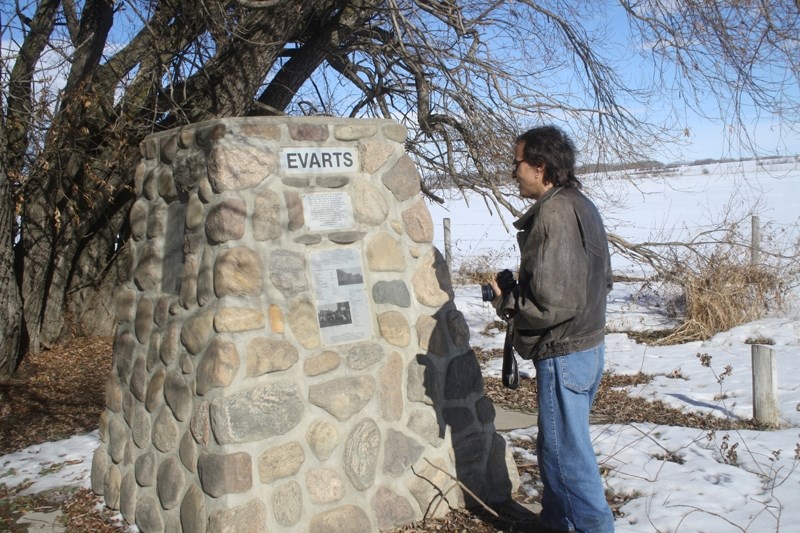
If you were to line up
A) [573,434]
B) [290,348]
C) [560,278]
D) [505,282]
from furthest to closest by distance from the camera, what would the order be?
[290,348] → [505,282] → [573,434] → [560,278]

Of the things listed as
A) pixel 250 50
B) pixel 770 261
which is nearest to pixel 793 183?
pixel 770 261

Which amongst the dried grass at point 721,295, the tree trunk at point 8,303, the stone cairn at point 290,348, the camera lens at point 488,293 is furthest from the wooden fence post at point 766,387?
the tree trunk at point 8,303

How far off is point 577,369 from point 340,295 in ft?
4.32

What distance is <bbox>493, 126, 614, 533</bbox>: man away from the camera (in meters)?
3.13

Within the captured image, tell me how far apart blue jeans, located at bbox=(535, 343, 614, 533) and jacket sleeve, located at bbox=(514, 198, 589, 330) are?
219 millimetres

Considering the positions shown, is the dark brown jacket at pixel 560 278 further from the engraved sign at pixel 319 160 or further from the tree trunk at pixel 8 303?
the tree trunk at pixel 8 303

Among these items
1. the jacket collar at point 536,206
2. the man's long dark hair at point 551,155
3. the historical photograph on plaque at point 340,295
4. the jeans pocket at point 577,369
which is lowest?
the jeans pocket at point 577,369

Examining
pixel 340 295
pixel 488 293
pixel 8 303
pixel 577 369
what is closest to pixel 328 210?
pixel 340 295

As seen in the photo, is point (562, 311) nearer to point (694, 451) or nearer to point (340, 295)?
point (340, 295)

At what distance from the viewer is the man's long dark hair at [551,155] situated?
3293 mm

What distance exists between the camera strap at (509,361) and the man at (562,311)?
53mm

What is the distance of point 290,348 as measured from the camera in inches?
147

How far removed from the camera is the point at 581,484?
3271 mm

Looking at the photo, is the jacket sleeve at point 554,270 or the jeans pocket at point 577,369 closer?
the jacket sleeve at point 554,270
